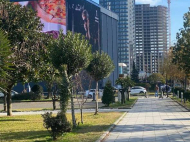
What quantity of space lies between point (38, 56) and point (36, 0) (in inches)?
2497

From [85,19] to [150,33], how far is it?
107 meters

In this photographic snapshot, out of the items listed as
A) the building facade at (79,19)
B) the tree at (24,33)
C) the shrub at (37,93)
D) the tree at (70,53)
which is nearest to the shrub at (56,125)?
the tree at (70,53)

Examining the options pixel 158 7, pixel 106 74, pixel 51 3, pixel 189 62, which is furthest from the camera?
pixel 158 7

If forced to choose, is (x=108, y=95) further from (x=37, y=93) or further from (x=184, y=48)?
(x=37, y=93)

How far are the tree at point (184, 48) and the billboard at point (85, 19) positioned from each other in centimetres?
4705

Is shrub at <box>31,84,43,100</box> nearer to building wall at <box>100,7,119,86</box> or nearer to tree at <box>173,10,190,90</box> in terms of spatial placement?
tree at <box>173,10,190,90</box>

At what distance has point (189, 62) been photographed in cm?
2786

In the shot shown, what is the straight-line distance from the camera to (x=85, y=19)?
83.3 meters

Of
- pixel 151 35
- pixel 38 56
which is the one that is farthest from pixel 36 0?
pixel 151 35

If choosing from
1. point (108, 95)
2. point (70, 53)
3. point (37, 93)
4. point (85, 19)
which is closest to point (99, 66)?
point (70, 53)

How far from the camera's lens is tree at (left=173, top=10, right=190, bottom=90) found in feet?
95.3

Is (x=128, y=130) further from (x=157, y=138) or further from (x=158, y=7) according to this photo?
(x=158, y=7)

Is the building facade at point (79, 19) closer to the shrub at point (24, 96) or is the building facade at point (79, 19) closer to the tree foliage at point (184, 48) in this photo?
the shrub at point (24, 96)

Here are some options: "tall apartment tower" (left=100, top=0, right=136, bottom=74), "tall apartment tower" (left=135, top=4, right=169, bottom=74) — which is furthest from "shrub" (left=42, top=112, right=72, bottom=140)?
"tall apartment tower" (left=135, top=4, right=169, bottom=74)
